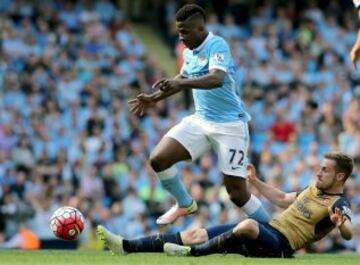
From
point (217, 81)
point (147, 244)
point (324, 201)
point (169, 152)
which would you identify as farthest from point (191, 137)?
point (324, 201)

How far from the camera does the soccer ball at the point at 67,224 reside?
12.9m

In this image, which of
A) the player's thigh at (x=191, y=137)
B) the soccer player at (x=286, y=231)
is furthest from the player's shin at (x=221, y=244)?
the player's thigh at (x=191, y=137)

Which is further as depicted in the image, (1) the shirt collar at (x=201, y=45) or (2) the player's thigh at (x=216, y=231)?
(1) the shirt collar at (x=201, y=45)

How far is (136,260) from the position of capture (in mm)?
11719

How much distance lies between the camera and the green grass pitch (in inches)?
448

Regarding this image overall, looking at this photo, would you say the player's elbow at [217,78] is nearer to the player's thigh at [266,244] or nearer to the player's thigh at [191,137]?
the player's thigh at [191,137]

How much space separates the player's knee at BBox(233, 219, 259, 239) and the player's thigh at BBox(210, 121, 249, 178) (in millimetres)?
1265

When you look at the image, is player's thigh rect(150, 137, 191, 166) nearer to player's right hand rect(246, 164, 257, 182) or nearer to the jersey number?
the jersey number

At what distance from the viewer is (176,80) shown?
12117mm

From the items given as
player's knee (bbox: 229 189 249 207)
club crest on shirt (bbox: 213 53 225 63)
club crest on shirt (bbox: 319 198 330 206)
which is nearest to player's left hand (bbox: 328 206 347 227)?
club crest on shirt (bbox: 319 198 330 206)

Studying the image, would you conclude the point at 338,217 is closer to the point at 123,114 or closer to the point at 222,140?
the point at 222,140

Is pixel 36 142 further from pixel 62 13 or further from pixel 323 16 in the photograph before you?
pixel 323 16

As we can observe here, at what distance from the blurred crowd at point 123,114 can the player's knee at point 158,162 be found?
20.2 feet

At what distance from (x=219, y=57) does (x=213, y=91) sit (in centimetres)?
52
